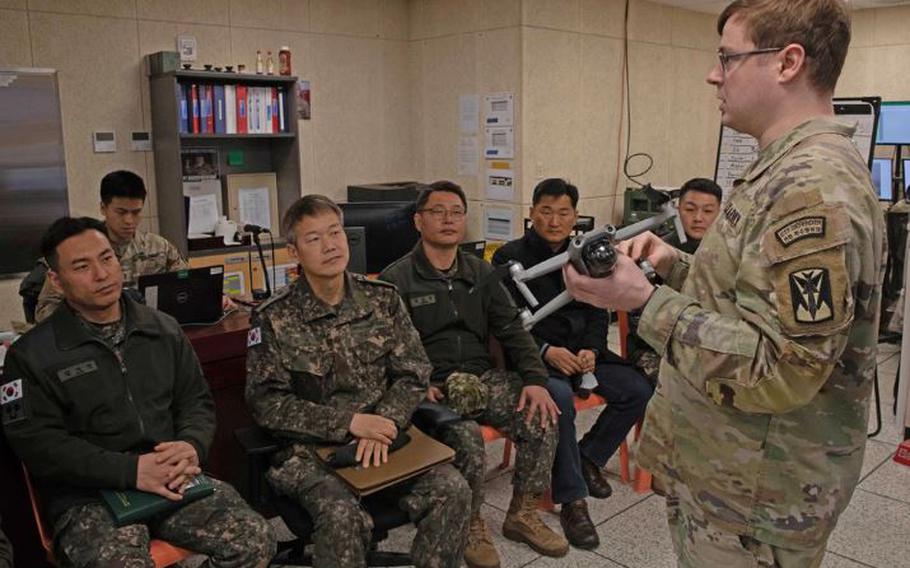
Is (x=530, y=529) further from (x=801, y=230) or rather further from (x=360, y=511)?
(x=801, y=230)

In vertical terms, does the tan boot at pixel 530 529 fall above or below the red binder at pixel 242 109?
below

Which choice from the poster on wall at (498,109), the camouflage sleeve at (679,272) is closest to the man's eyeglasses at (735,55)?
the camouflage sleeve at (679,272)

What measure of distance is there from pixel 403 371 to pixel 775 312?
1.53 metres

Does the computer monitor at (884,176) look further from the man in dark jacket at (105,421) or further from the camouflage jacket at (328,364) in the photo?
the man in dark jacket at (105,421)

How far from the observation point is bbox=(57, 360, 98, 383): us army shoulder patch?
205cm

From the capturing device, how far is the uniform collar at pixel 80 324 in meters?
2.09

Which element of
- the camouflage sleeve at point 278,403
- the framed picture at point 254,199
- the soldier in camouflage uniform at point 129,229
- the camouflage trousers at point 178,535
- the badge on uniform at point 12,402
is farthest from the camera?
the framed picture at point 254,199

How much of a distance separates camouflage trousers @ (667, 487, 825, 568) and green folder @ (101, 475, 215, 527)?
1322 mm

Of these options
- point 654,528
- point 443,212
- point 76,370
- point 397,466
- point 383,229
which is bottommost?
point 654,528

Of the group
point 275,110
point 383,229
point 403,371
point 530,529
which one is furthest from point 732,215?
point 275,110

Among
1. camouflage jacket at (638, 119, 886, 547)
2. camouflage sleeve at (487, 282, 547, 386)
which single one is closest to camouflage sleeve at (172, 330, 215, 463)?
camouflage sleeve at (487, 282, 547, 386)

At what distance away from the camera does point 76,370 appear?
207cm

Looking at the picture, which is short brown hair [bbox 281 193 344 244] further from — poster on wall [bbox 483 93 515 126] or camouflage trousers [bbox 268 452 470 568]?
poster on wall [bbox 483 93 515 126]

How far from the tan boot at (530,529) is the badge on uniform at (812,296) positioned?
6.07ft
